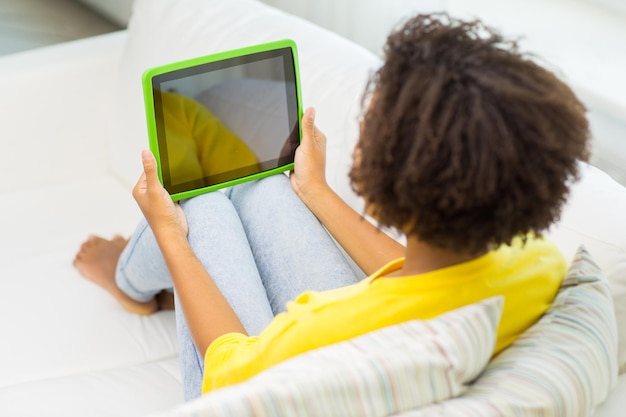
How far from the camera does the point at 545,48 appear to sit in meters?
1.62

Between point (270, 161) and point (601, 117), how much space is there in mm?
654

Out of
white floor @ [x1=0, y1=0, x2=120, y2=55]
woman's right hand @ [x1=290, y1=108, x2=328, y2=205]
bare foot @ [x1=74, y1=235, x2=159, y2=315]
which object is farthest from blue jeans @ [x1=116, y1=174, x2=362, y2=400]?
white floor @ [x1=0, y1=0, x2=120, y2=55]

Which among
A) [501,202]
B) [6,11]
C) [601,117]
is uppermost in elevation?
[501,202]

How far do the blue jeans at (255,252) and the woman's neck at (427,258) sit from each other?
30 cm

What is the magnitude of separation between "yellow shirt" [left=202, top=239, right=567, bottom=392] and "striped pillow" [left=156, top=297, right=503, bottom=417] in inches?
1.2

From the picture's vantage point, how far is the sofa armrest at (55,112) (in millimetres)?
1740

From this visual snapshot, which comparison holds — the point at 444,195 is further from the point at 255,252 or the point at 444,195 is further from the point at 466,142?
the point at 255,252

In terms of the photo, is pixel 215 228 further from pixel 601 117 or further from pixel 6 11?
pixel 6 11

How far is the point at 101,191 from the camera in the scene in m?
1.75

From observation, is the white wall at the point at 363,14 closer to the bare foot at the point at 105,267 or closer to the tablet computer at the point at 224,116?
the tablet computer at the point at 224,116

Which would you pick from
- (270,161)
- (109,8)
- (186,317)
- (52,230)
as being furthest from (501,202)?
(109,8)

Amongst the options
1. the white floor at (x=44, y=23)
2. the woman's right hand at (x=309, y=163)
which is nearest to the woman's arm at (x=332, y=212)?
the woman's right hand at (x=309, y=163)

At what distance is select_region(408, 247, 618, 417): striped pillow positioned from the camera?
28.8 inches

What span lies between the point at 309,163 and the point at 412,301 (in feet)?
1.69
